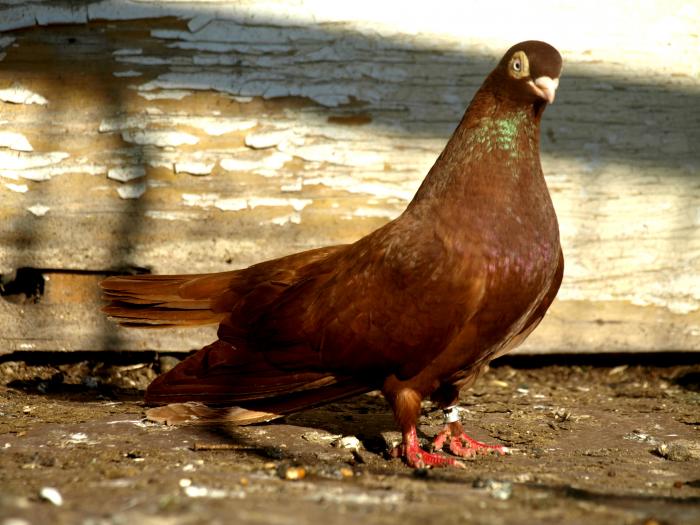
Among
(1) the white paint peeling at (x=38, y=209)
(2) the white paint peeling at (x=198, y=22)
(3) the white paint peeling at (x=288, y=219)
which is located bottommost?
(3) the white paint peeling at (x=288, y=219)

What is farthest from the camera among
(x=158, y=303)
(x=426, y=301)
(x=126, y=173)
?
(x=126, y=173)

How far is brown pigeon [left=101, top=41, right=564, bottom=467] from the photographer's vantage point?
9.77 ft

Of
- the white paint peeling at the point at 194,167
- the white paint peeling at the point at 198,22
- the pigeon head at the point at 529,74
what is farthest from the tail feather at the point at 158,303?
the pigeon head at the point at 529,74

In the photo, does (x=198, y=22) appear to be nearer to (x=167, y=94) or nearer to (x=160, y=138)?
(x=167, y=94)

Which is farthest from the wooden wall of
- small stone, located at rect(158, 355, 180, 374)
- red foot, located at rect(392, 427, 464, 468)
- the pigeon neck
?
red foot, located at rect(392, 427, 464, 468)

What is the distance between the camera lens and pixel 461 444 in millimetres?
3326

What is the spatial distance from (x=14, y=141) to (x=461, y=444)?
2.32 m

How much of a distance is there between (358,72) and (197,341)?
1.46 metres

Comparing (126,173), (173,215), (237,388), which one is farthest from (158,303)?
(126,173)

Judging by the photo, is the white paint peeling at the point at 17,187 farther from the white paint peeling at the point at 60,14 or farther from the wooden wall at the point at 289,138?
the white paint peeling at the point at 60,14

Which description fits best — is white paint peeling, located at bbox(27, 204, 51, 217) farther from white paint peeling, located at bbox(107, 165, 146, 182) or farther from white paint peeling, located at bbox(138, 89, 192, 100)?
white paint peeling, located at bbox(138, 89, 192, 100)

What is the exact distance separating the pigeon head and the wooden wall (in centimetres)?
111

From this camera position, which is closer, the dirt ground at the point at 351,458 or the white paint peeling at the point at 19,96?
the dirt ground at the point at 351,458

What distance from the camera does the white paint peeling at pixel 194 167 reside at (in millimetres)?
4105
